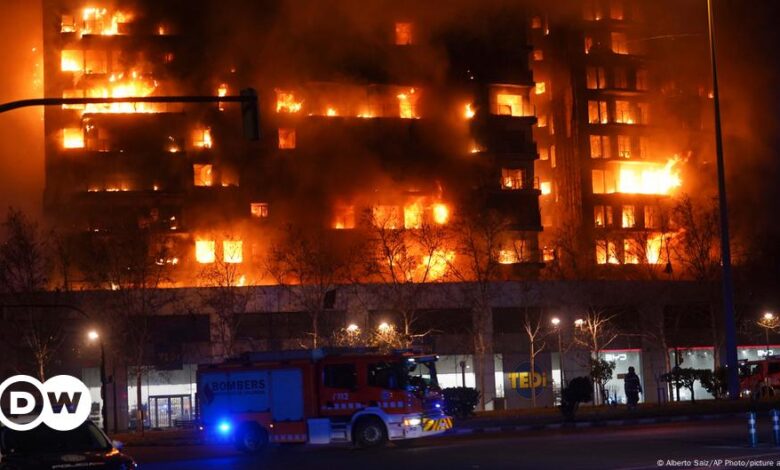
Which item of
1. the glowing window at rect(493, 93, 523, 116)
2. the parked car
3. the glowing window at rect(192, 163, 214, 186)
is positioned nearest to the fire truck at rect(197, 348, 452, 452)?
the parked car

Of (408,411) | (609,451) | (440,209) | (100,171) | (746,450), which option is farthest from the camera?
(440,209)

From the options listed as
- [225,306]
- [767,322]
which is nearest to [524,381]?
[767,322]

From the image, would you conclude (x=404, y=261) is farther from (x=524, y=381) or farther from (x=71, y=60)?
(x=71, y=60)

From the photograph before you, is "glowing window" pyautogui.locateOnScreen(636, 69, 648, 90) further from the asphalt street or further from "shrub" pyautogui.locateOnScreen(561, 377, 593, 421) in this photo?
the asphalt street

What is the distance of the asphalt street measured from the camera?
21109 millimetres

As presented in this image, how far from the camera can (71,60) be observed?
83.6 m

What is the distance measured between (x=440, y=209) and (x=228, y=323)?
2772 cm

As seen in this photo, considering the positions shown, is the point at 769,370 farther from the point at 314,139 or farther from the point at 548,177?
the point at 548,177

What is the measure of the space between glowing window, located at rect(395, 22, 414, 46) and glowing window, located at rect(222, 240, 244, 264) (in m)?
21.6

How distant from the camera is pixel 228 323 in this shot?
6172 centimetres

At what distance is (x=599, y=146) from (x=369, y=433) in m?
74.4

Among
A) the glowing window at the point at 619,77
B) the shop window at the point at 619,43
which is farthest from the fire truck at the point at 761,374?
the shop window at the point at 619,43

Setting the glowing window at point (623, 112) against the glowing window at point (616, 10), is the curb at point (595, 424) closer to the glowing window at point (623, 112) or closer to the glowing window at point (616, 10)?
the glowing window at point (623, 112)

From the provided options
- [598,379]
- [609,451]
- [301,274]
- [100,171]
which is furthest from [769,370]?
[100,171]
